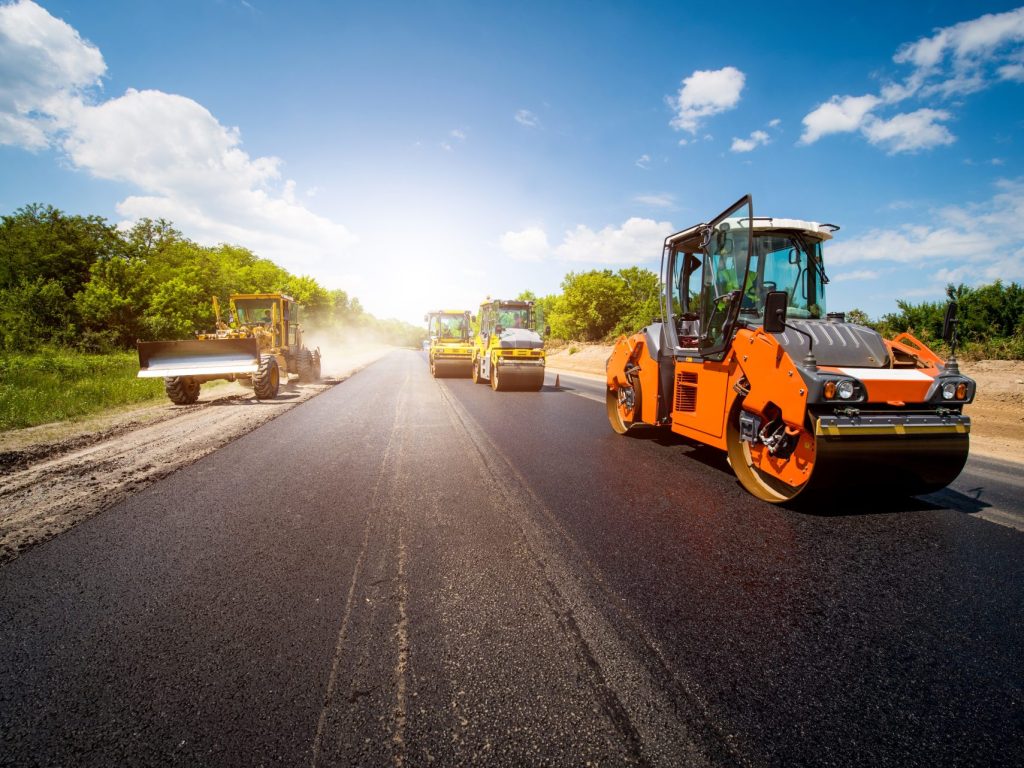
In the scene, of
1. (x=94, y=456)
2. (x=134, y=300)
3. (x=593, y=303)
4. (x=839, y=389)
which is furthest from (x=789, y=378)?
(x=593, y=303)

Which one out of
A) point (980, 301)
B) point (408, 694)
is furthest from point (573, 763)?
point (980, 301)

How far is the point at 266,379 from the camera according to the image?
10672mm

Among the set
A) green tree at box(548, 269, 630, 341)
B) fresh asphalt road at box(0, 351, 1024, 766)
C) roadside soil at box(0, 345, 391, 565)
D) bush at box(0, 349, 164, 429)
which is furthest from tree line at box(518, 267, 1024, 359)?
bush at box(0, 349, 164, 429)

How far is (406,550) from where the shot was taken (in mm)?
3215

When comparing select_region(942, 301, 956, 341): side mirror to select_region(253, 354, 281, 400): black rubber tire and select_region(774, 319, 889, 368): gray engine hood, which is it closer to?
select_region(774, 319, 889, 368): gray engine hood

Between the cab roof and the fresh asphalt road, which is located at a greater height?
the cab roof

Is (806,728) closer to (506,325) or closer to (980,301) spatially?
(506,325)

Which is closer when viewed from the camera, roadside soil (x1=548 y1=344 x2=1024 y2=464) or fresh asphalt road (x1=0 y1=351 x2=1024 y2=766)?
fresh asphalt road (x1=0 y1=351 x2=1024 y2=766)

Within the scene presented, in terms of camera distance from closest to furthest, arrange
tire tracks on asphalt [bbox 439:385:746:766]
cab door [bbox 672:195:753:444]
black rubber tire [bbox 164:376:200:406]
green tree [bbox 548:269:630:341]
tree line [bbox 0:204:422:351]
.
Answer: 1. tire tracks on asphalt [bbox 439:385:746:766]
2. cab door [bbox 672:195:753:444]
3. black rubber tire [bbox 164:376:200:406]
4. tree line [bbox 0:204:422:351]
5. green tree [bbox 548:269:630:341]

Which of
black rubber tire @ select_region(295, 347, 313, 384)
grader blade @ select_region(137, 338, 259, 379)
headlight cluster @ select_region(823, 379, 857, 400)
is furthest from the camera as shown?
black rubber tire @ select_region(295, 347, 313, 384)

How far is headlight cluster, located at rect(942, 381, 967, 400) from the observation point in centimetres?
368

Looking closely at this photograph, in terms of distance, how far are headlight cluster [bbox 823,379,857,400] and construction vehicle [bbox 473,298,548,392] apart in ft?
30.5

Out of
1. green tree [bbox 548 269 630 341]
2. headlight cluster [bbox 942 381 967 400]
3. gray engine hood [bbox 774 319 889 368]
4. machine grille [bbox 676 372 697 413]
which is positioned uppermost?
green tree [bbox 548 269 630 341]

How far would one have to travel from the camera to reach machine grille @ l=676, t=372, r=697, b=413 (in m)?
5.30
